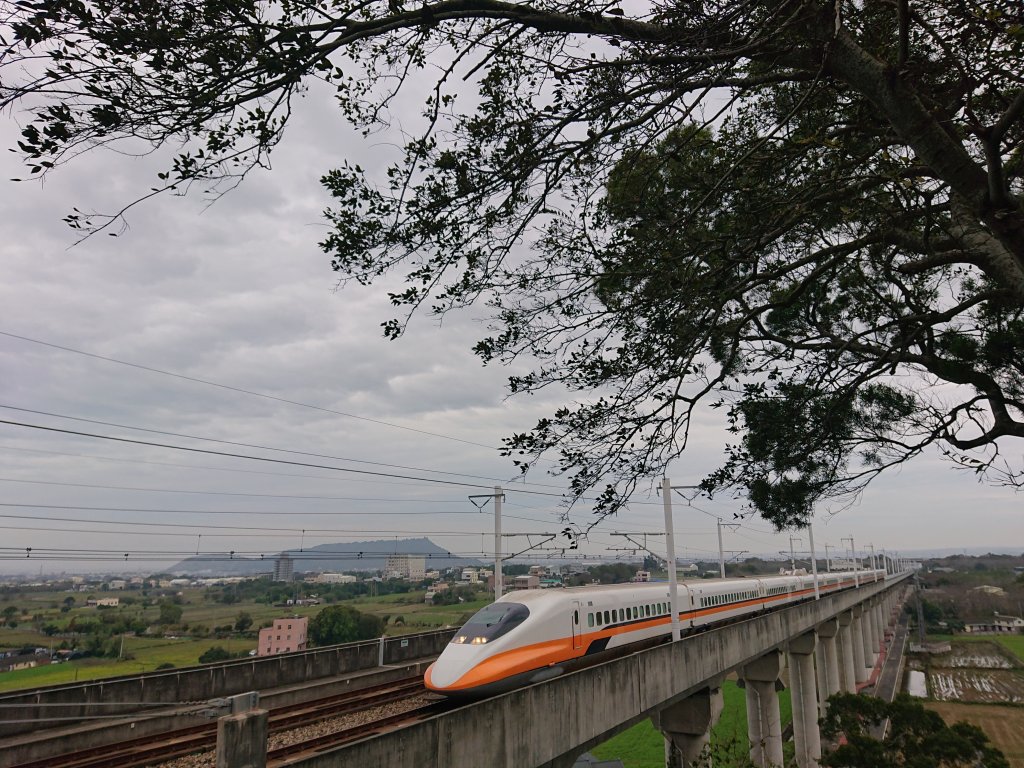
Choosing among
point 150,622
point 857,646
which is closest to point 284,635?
point 150,622

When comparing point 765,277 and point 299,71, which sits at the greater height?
point 299,71

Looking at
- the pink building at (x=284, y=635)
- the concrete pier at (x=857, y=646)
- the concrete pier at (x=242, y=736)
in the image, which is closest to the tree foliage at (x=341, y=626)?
the pink building at (x=284, y=635)

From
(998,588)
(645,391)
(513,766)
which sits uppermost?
(645,391)

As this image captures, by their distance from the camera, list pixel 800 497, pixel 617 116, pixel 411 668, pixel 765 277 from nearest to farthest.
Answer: pixel 617 116 → pixel 765 277 → pixel 800 497 → pixel 411 668

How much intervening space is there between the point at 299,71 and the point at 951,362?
22.0ft

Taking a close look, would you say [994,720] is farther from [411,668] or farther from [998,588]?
[998,588]

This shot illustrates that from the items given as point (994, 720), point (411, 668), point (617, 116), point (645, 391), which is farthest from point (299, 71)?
point (994, 720)

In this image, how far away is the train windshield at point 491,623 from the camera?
1008 cm

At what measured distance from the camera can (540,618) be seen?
10.7 m

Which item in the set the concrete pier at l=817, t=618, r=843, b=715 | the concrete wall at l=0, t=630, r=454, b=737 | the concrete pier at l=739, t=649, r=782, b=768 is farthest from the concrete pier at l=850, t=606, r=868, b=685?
the concrete wall at l=0, t=630, r=454, b=737

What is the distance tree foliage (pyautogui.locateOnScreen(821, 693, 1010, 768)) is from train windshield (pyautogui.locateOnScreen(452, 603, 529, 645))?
43.8 feet

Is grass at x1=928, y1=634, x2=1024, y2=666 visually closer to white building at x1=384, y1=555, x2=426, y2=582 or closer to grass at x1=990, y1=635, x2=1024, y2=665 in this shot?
grass at x1=990, y1=635, x2=1024, y2=665

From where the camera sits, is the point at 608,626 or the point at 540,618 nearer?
the point at 540,618

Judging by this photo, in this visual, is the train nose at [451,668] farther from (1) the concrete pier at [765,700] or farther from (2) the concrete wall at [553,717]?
(1) the concrete pier at [765,700]
